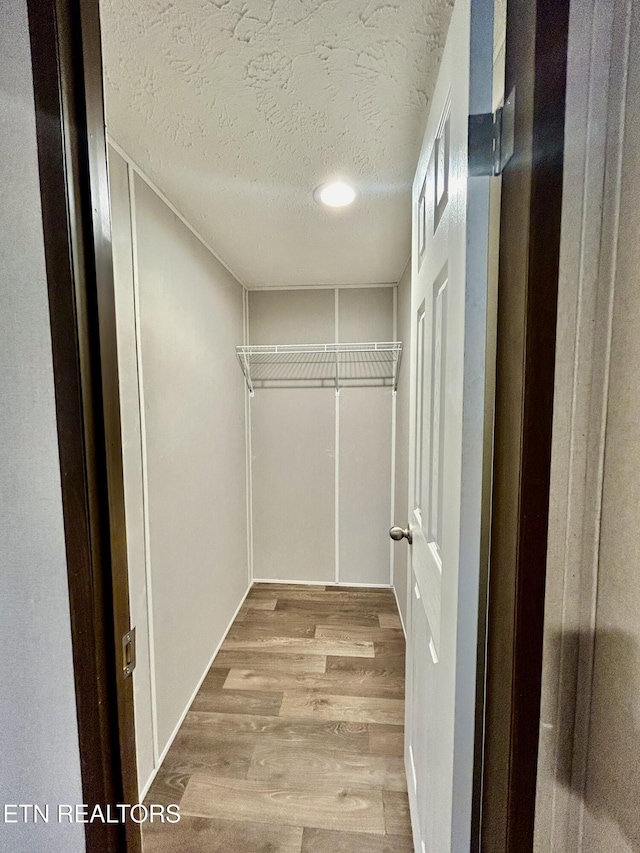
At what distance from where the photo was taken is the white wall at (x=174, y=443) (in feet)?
4.42

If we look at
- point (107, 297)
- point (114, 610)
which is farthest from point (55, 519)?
point (107, 297)

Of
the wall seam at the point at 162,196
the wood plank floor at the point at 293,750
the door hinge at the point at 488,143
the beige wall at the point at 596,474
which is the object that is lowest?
the wood plank floor at the point at 293,750

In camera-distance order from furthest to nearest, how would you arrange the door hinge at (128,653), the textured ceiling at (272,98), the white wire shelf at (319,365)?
the white wire shelf at (319,365) < the textured ceiling at (272,98) < the door hinge at (128,653)

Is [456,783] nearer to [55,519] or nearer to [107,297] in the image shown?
[55,519]

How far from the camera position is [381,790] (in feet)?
4.50

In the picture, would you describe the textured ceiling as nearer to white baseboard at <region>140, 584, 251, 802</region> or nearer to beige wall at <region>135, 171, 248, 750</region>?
beige wall at <region>135, 171, 248, 750</region>

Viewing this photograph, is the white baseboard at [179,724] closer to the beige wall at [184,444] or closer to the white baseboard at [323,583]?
the beige wall at [184,444]

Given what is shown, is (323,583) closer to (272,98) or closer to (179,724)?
(179,724)

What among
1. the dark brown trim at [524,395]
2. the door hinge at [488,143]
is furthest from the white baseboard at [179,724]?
the door hinge at [488,143]

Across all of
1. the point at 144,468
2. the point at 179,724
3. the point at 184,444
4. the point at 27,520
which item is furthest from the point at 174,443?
the point at 179,724

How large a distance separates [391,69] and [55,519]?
1327 mm

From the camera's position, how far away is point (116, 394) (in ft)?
2.13

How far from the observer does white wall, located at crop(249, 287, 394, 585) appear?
2.76m

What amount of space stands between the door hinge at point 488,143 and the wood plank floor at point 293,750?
195 cm
